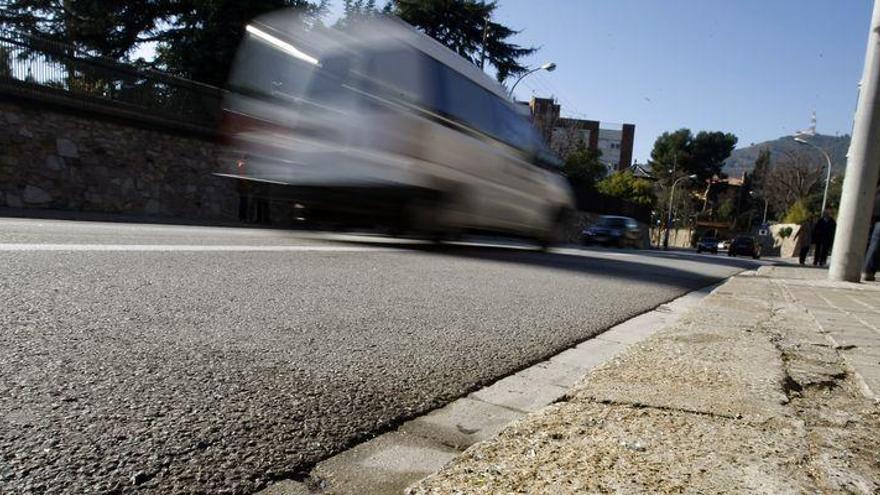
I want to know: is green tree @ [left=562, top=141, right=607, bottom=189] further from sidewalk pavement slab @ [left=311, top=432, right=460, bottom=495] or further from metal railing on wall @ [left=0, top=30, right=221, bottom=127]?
sidewalk pavement slab @ [left=311, top=432, right=460, bottom=495]

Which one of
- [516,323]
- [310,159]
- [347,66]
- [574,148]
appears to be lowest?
[516,323]

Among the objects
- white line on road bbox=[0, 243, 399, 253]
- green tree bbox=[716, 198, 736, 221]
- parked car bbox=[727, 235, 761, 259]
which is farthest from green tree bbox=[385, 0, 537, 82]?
green tree bbox=[716, 198, 736, 221]

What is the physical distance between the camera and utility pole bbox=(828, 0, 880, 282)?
7.06 meters

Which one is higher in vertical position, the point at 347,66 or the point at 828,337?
the point at 347,66

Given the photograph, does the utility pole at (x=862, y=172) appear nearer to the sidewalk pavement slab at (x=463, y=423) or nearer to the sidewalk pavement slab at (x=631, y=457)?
the sidewalk pavement slab at (x=631, y=457)

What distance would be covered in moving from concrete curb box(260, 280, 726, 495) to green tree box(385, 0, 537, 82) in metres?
28.5

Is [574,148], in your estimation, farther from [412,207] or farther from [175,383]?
[175,383]

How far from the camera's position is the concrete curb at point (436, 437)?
3.74 ft

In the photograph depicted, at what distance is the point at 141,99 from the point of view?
12852mm

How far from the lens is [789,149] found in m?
61.6

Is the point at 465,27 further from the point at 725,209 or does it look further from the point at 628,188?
the point at 725,209

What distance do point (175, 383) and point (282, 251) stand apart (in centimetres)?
350

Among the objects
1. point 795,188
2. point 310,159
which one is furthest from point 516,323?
point 795,188

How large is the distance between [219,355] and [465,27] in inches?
1180
